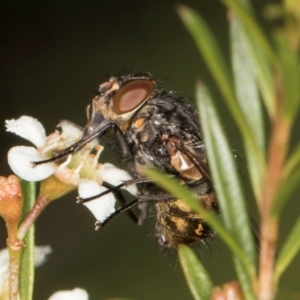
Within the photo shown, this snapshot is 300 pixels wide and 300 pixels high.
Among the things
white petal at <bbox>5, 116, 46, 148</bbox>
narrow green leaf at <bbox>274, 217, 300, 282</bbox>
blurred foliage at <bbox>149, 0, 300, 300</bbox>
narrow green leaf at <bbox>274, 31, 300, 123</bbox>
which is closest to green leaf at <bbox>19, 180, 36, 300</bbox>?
white petal at <bbox>5, 116, 46, 148</bbox>

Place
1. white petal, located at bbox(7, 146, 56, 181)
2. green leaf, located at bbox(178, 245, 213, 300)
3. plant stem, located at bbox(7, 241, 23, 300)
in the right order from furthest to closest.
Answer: white petal, located at bbox(7, 146, 56, 181) < plant stem, located at bbox(7, 241, 23, 300) < green leaf, located at bbox(178, 245, 213, 300)

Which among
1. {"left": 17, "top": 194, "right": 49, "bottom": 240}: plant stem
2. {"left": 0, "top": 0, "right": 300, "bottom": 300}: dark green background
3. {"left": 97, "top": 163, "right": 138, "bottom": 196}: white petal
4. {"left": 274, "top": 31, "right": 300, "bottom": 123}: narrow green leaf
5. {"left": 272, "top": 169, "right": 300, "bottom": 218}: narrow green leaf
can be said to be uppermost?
{"left": 0, "top": 0, "right": 300, "bottom": 300}: dark green background

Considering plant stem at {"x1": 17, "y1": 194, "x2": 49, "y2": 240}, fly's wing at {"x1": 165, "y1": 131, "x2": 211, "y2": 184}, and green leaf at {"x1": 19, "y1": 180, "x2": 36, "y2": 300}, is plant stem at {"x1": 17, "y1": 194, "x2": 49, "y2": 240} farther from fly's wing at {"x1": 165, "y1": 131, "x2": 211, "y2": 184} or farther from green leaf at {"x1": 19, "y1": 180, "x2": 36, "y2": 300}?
fly's wing at {"x1": 165, "y1": 131, "x2": 211, "y2": 184}

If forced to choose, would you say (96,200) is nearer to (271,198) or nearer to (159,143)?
(159,143)

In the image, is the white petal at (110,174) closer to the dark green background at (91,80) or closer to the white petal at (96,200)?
the white petal at (96,200)

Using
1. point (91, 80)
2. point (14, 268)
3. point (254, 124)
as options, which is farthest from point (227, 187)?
point (91, 80)

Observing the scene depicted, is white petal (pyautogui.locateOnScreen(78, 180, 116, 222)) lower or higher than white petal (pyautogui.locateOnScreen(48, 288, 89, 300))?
higher

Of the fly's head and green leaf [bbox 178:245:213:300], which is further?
the fly's head
